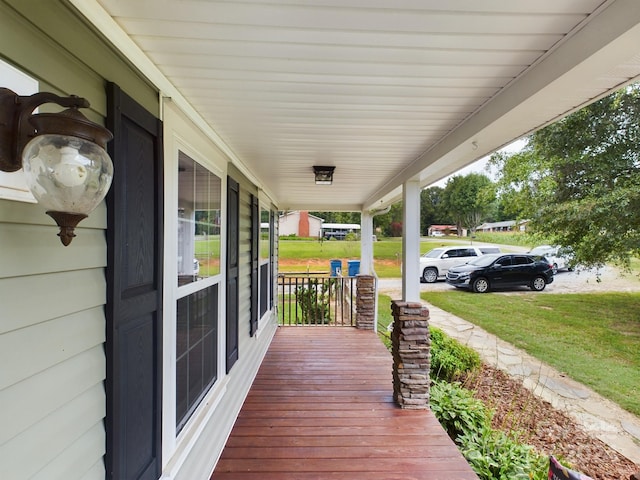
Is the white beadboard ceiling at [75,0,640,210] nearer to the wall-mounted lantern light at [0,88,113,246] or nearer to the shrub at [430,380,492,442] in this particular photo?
the wall-mounted lantern light at [0,88,113,246]

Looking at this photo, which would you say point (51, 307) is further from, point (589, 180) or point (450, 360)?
point (589, 180)

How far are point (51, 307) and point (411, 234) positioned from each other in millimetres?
2957

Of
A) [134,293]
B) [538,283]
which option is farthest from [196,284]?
[538,283]

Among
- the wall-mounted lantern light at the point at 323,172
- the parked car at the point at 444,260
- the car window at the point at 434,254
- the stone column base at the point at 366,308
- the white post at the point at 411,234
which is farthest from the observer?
the car window at the point at 434,254

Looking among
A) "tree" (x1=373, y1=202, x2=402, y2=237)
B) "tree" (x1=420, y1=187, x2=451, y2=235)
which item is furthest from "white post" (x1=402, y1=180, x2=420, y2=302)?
"tree" (x1=420, y1=187, x2=451, y2=235)

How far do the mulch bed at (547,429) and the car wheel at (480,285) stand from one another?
594 cm

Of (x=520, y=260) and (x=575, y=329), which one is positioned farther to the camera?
(x=520, y=260)

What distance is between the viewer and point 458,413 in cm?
310

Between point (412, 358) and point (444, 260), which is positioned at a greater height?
point (444, 260)

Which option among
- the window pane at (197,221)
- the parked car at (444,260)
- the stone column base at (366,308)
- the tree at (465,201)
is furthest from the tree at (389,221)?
the window pane at (197,221)

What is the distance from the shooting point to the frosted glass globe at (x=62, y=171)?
2.37 ft

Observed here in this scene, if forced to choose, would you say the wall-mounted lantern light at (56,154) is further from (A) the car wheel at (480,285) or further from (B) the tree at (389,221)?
(B) the tree at (389,221)

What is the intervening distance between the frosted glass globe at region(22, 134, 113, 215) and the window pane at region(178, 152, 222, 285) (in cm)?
113

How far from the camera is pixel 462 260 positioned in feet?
38.8
